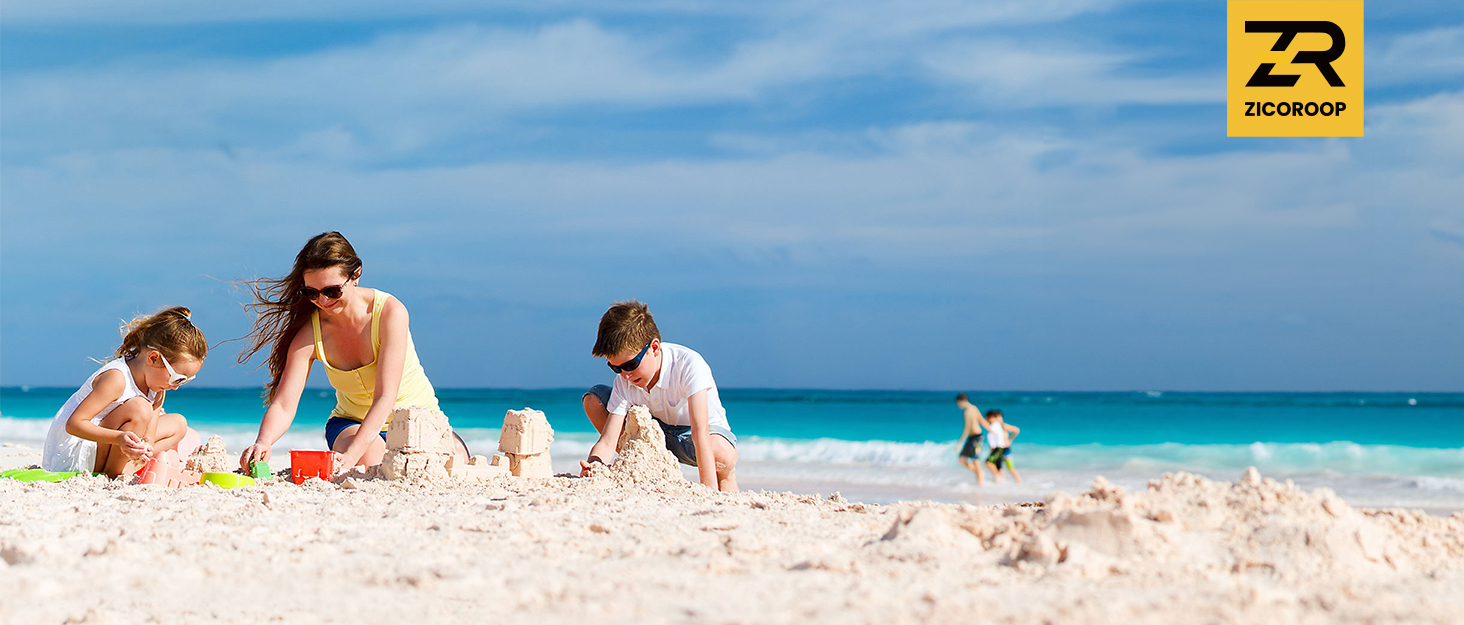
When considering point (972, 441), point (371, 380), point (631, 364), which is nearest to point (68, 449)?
point (371, 380)

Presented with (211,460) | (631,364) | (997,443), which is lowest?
(211,460)

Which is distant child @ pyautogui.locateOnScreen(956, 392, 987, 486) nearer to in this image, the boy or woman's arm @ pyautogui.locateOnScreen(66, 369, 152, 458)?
the boy

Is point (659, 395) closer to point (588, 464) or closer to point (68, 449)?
point (588, 464)

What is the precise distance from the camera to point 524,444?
4457 mm

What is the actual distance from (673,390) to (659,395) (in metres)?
0.09

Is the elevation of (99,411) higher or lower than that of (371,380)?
lower

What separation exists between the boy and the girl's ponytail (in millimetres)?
1811

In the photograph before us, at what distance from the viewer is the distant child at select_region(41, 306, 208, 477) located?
4.34 metres

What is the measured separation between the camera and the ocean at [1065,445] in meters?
9.12

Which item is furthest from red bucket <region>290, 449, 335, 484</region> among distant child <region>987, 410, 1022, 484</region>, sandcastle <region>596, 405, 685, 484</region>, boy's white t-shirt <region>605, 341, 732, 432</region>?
distant child <region>987, 410, 1022, 484</region>

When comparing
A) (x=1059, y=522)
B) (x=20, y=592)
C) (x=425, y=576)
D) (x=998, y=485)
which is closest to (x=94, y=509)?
(x=20, y=592)

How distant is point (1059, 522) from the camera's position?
8.05ft

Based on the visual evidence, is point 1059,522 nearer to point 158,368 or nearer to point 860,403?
point 158,368

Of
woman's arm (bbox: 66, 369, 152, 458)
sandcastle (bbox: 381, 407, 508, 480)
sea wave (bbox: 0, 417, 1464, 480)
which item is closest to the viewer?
sandcastle (bbox: 381, 407, 508, 480)
